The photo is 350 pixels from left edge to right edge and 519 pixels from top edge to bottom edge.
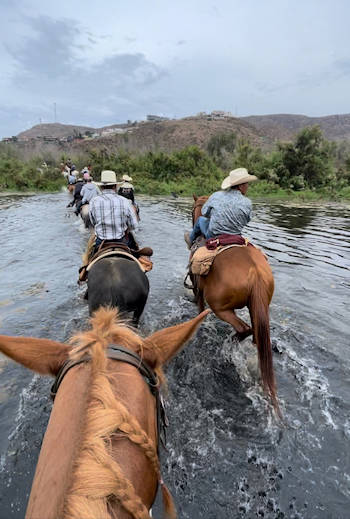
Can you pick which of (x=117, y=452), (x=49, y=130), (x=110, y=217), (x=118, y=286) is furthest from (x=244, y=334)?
(x=49, y=130)

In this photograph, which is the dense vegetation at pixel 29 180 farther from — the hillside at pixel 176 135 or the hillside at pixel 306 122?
the hillside at pixel 306 122

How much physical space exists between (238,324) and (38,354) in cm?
291

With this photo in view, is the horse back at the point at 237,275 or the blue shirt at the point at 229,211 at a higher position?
the blue shirt at the point at 229,211

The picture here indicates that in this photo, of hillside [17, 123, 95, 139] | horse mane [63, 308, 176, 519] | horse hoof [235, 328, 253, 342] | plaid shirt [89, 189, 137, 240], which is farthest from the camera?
hillside [17, 123, 95, 139]

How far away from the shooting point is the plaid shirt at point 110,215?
4605mm

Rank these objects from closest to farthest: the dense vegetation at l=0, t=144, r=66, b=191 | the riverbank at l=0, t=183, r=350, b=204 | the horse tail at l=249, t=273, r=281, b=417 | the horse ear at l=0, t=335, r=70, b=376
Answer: the horse ear at l=0, t=335, r=70, b=376 < the horse tail at l=249, t=273, r=281, b=417 < the riverbank at l=0, t=183, r=350, b=204 < the dense vegetation at l=0, t=144, r=66, b=191

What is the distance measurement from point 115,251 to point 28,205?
714 inches

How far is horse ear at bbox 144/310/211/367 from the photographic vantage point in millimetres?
1572

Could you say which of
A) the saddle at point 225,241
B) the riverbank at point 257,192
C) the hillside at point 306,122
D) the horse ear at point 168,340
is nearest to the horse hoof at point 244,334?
the saddle at point 225,241

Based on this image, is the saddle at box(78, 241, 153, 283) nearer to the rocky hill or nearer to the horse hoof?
the horse hoof

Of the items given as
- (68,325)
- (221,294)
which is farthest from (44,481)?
(68,325)

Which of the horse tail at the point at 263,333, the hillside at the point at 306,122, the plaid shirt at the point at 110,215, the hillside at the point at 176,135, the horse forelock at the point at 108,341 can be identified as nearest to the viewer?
the horse forelock at the point at 108,341

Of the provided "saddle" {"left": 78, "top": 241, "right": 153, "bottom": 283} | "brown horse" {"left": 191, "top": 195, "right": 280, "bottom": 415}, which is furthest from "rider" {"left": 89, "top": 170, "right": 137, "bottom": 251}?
"brown horse" {"left": 191, "top": 195, "right": 280, "bottom": 415}

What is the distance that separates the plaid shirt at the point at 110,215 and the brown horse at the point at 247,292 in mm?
1505
